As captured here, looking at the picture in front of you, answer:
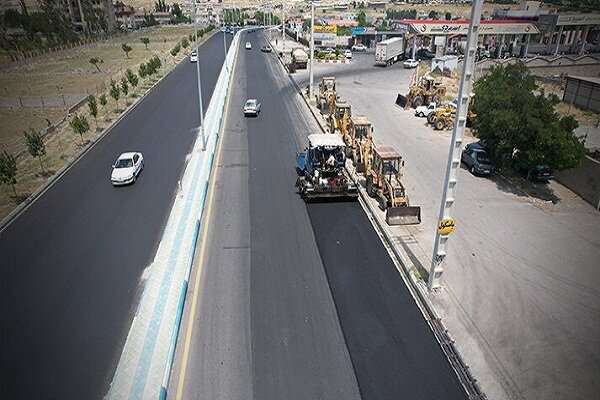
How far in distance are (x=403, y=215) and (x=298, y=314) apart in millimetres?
9273

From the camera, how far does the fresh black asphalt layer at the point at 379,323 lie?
12.4 meters

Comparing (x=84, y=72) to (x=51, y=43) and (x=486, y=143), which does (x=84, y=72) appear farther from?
(x=486, y=143)

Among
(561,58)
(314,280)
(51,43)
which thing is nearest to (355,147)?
(314,280)

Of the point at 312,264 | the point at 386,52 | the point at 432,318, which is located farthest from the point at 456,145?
the point at 386,52

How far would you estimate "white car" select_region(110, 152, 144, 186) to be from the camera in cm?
2586

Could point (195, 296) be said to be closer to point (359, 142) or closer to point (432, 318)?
point (432, 318)

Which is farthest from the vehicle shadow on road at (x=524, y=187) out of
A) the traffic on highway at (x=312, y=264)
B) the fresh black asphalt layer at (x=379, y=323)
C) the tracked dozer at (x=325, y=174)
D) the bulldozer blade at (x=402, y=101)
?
the bulldozer blade at (x=402, y=101)

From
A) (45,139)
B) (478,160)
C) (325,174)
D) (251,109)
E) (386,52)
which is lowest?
(45,139)

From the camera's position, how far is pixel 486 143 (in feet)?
92.8

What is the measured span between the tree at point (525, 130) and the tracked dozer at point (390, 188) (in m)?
6.39

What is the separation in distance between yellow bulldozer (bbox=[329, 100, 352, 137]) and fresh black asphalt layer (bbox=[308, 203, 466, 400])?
14.4 metres

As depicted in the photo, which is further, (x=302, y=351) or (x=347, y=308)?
(x=347, y=308)

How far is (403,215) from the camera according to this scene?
72.2 ft

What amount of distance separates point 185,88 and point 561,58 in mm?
59916
